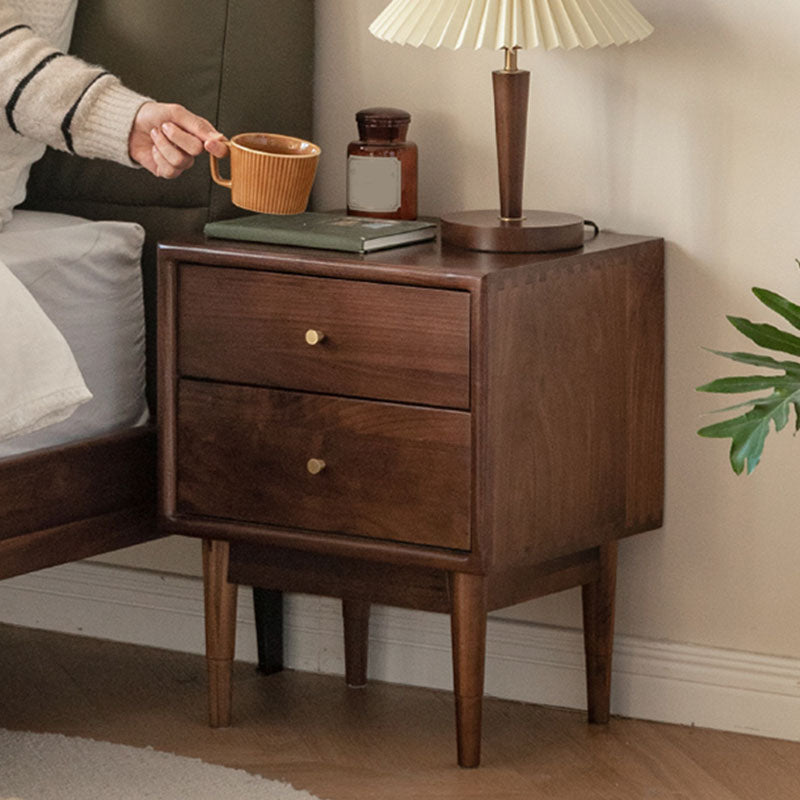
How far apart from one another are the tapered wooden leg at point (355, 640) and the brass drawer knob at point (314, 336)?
50 centimetres

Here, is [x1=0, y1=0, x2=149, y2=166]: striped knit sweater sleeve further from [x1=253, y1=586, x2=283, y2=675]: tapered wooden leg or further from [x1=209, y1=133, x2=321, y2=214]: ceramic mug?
[x1=253, y1=586, x2=283, y2=675]: tapered wooden leg

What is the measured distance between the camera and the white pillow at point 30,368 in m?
1.73

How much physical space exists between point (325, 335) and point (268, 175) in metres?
0.20

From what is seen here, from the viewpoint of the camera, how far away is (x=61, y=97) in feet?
6.37

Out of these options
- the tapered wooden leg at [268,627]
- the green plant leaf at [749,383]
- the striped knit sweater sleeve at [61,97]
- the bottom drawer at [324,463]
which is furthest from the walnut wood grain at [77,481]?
the green plant leaf at [749,383]

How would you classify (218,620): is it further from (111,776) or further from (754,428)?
(754,428)

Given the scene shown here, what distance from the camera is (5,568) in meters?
1.90

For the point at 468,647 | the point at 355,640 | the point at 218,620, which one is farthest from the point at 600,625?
the point at 218,620

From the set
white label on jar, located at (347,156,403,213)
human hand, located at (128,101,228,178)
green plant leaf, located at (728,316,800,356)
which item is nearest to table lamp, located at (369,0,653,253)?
white label on jar, located at (347,156,403,213)

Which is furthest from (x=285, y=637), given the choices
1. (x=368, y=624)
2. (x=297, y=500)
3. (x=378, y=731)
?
(x=297, y=500)

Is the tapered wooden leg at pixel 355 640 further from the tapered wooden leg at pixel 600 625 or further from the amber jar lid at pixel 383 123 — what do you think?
the amber jar lid at pixel 383 123

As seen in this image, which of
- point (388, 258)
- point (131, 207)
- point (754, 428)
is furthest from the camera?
point (131, 207)

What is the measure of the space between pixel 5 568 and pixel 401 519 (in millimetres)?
478

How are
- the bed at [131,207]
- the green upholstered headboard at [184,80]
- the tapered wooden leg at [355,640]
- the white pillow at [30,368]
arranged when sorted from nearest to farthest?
the white pillow at [30,368], the bed at [131,207], the green upholstered headboard at [184,80], the tapered wooden leg at [355,640]
